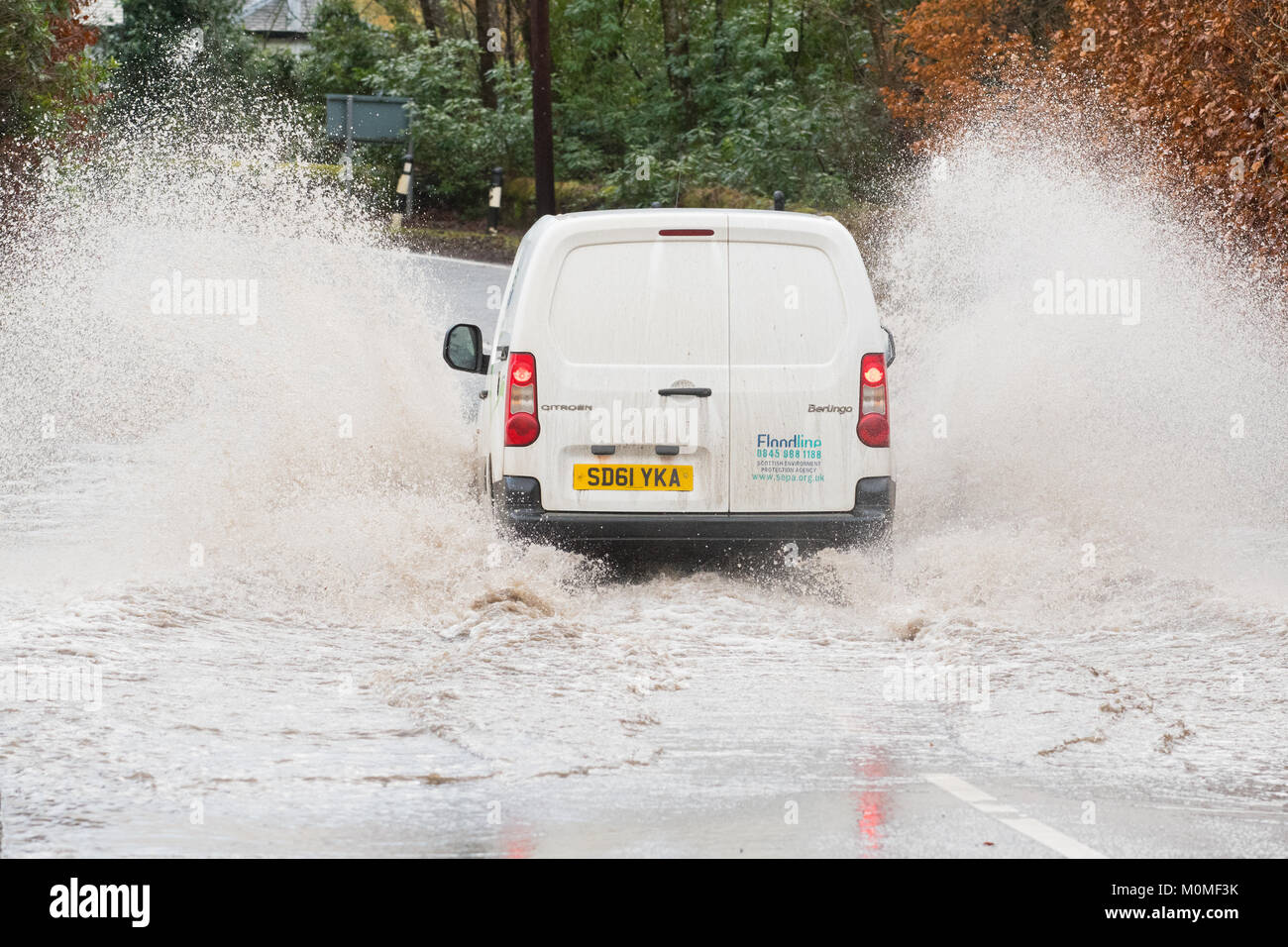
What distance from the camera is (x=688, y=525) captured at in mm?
8312

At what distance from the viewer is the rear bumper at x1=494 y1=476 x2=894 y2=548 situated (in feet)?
27.2

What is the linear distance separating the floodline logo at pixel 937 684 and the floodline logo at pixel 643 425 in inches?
60.3

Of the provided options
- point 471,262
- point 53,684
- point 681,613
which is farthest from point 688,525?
point 471,262

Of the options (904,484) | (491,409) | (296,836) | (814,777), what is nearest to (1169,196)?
(904,484)

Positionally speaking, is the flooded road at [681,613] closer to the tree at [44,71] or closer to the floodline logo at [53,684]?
the floodline logo at [53,684]

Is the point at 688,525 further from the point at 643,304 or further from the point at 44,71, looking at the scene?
the point at 44,71

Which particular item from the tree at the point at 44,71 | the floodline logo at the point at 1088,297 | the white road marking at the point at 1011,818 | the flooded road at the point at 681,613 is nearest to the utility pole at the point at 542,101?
the tree at the point at 44,71

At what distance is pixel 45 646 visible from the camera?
725 centimetres

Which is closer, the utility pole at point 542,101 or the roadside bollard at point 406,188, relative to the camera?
the utility pole at point 542,101

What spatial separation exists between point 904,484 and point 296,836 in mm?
7065

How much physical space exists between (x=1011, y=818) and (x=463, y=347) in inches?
203
